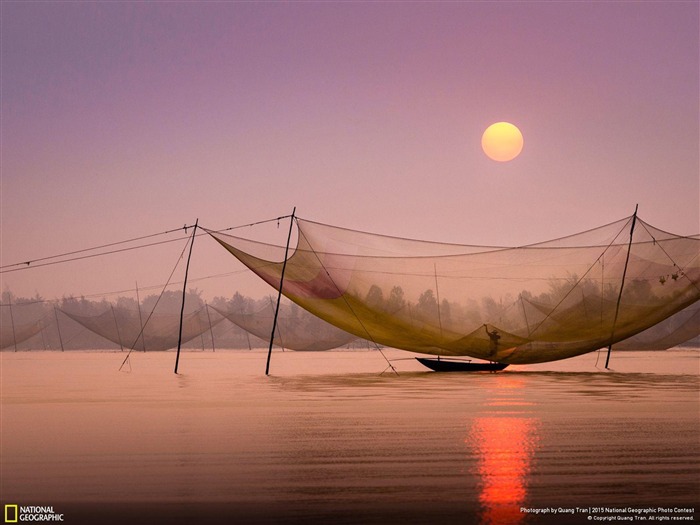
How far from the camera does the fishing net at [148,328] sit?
46.2m

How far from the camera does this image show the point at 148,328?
51.5m

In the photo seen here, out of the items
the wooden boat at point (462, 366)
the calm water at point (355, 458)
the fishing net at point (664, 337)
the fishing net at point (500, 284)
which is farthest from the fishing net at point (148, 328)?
the calm water at point (355, 458)

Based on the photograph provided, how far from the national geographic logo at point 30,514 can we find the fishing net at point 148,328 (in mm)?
40717

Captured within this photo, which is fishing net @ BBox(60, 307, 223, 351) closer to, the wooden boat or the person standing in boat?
the wooden boat

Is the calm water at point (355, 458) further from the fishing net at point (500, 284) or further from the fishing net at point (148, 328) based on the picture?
the fishing net at point (148, 328)

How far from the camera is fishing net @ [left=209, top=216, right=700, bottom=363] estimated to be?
1989 cm

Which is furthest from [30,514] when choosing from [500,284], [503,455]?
[500,284]

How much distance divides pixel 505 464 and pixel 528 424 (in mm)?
3290

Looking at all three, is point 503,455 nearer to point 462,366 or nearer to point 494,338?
point 494,338

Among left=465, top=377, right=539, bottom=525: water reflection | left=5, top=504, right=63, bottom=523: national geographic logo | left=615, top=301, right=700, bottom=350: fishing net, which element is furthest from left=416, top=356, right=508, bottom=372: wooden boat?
left=5, top=504, right=63, bottom=523: national geographic logo

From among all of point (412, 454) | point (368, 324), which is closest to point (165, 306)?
point (368, 324)

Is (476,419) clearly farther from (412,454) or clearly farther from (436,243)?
(436,243)

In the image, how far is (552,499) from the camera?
552 cm

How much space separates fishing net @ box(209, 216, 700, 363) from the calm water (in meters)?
5.46
